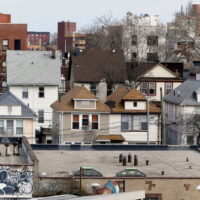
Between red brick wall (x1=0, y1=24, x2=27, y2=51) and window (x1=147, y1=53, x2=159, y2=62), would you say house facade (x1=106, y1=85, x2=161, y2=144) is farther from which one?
red brick wall (x1=0, y1=24, x2=27, y2=51)

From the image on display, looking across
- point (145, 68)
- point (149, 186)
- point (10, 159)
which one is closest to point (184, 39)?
point (145, 68)

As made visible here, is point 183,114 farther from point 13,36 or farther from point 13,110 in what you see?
point 13,36

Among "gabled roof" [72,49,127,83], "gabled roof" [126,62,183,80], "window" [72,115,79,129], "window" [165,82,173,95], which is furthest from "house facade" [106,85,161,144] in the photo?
"gabled roof" [126,62,183,80]

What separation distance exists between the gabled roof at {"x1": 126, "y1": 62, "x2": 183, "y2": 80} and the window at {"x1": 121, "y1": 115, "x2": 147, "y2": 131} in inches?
564

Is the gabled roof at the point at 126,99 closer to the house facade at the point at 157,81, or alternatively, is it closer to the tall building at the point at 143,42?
the house facade at the point at 157,81

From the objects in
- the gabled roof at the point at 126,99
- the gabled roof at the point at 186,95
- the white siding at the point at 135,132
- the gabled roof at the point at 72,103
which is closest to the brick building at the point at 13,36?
the gabled roof at the point at 186,95

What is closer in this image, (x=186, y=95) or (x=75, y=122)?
(x=75, y=122)

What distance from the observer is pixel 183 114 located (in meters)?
64.2

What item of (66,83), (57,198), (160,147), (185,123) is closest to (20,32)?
(66,83)

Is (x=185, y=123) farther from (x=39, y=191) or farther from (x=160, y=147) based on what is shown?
(x=39, y=191)

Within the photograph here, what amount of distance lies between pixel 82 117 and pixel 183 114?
239 inches

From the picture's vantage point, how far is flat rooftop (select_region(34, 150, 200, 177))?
3994 cm

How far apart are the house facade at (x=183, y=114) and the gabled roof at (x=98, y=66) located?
9.60 meters

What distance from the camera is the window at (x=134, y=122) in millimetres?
64125
